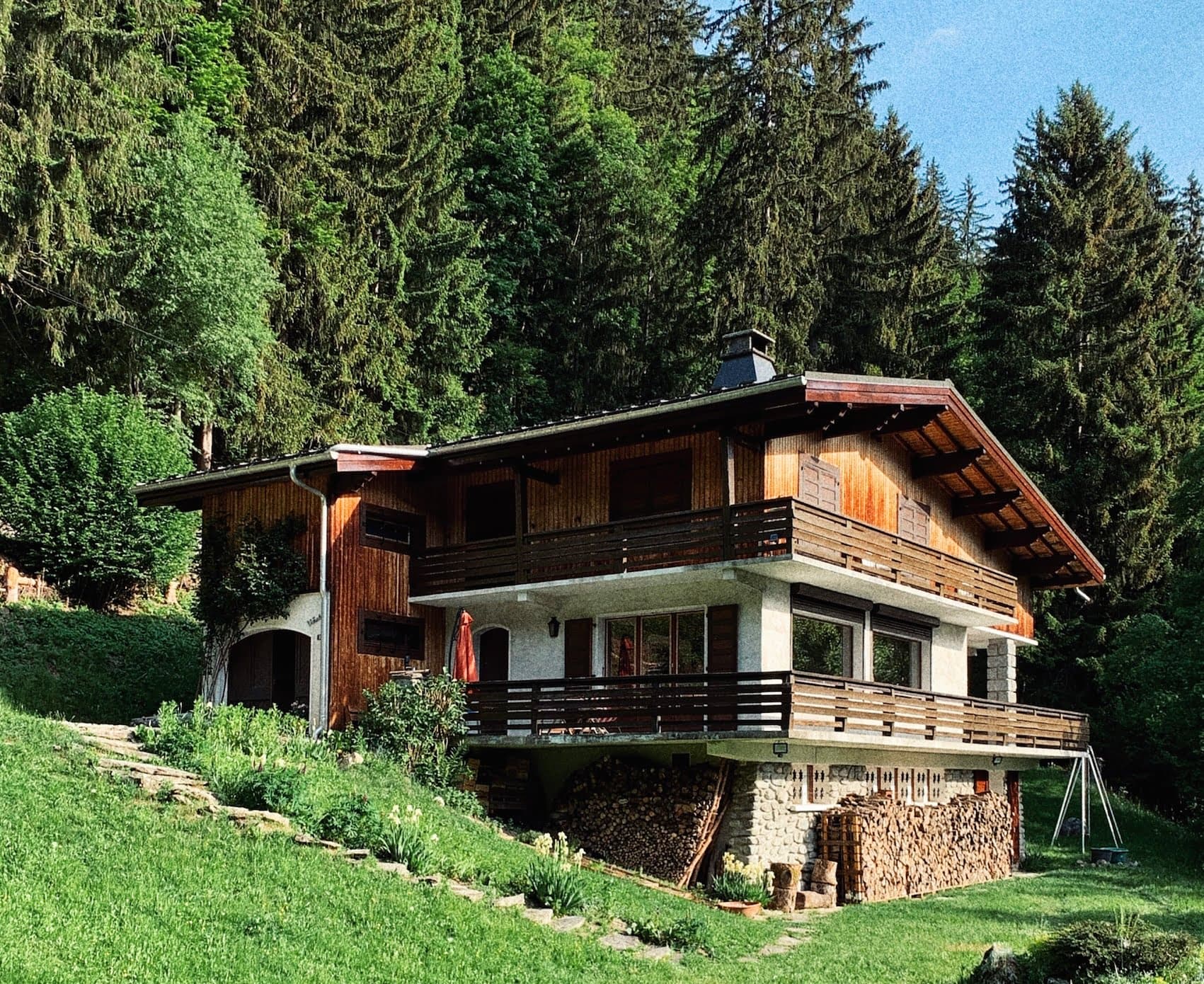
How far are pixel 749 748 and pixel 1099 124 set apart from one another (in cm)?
2960

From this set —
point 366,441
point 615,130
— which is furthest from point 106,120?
point 615,130

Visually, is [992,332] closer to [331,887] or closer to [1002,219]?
[1002,219]

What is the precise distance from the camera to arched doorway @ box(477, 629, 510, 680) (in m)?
23.4

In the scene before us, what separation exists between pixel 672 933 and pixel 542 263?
3788 centimetres

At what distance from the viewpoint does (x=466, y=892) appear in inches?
538

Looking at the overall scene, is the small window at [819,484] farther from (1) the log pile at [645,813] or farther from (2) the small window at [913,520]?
(1) the log pile at [645,813]

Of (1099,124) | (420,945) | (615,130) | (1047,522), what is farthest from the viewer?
(615,130)

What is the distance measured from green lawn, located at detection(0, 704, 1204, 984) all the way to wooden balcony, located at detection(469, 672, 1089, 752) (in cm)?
298

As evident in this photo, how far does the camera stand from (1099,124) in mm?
41156

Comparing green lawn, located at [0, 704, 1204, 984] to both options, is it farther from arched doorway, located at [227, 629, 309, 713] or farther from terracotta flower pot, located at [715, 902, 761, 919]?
arched doorway, located at [227, 629, 309, 713]

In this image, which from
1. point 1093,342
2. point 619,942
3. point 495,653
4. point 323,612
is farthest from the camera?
point 1093,342

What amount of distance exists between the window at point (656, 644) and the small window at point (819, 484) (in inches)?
107

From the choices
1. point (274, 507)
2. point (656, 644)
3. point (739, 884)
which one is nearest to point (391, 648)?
point (274, 507)

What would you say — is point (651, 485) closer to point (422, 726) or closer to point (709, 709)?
point (709, 709)
